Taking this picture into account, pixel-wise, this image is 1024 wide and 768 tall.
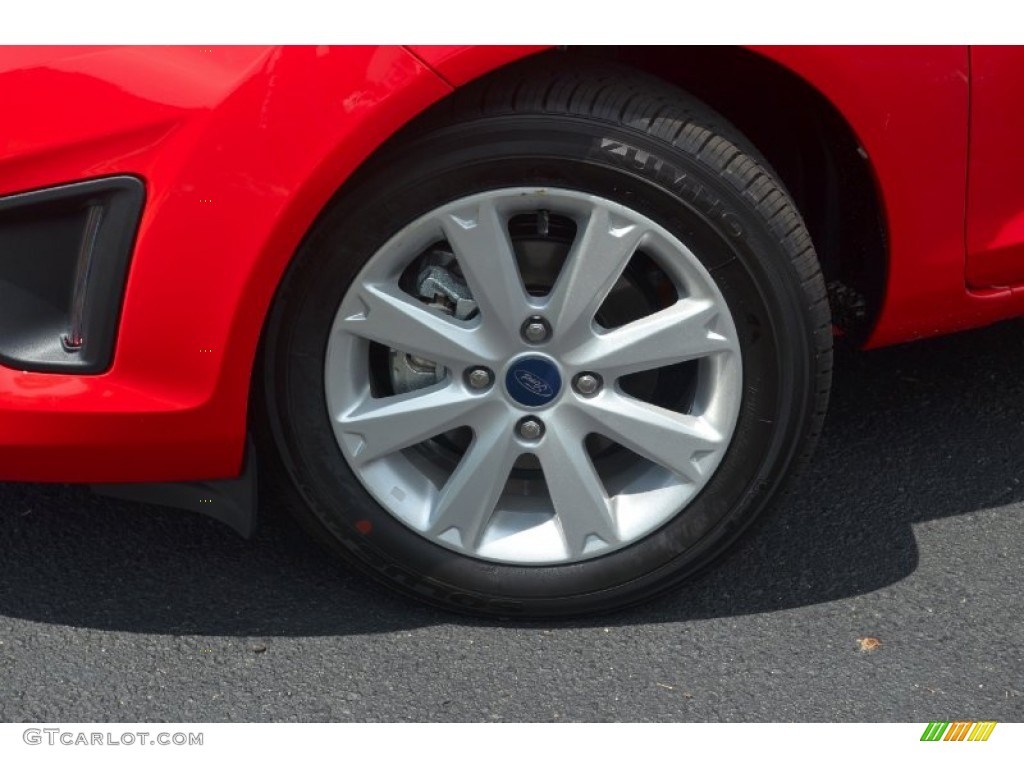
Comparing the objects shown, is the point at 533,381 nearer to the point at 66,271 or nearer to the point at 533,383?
the point at 533,383

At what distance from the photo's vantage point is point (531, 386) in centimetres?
224

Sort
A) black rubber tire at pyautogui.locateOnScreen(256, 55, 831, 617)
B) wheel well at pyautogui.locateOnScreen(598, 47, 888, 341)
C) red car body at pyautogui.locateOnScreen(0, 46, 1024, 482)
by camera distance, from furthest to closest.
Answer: wheel well at pyautogui.locateOnScreen(598, 47, 888, 341), black rubber tire at pyautogui.locateOnScreen(256, 55, 831, 617), red car body at pyautogui.locateOnScreen(0, 46, 1024, 482)

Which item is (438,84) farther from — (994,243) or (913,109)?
(994,243)

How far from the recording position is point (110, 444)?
6.90ft

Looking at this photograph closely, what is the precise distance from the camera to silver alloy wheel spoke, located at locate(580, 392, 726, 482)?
7.46ft

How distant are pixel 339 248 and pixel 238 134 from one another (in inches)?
10.4

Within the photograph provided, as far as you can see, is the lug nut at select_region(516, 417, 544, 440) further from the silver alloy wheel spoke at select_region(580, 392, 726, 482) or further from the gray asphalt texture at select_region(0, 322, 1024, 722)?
the gray asphalt texture at select_region(0, 322, 1024, 722)

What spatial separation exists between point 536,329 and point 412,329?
189 mm

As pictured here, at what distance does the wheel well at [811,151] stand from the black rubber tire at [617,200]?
0.10m

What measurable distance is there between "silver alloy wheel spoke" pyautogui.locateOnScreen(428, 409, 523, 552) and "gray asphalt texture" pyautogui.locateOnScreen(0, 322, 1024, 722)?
175 mm

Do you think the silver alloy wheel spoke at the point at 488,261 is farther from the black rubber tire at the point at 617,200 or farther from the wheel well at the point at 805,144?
the wheel well at the point at 805,144

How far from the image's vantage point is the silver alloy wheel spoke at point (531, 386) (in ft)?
7.07
